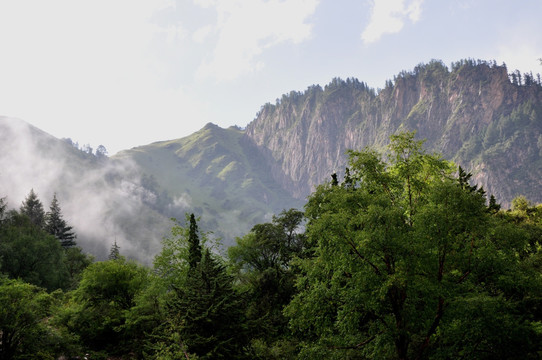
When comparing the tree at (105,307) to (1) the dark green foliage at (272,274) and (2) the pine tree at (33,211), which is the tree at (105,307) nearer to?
(1) the dark green foliage at (272,274)

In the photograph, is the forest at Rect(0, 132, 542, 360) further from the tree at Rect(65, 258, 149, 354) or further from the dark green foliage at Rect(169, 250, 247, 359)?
the tree at Rect(65, 258, 149, 354)

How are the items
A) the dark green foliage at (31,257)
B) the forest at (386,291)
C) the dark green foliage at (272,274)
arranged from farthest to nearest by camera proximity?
the dark green foliage at (31,257) → the dark green foliage at (272,274) → the forest at (386,291)

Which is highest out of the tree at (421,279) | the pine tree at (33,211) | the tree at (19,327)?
the pine tree at (33,211)

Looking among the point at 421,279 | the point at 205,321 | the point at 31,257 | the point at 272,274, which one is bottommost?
the point at 205,321

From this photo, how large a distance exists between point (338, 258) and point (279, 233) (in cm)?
2766

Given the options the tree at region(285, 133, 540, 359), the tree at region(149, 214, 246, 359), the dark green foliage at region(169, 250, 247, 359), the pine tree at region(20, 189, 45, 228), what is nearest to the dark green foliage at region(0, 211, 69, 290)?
the pine tree at region(20, 189, 45, 228)

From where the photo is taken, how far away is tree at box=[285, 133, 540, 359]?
571 inches

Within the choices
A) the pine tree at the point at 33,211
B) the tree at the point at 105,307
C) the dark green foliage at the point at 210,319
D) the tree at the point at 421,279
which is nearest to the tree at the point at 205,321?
the dark green foliage at the point at 210,319

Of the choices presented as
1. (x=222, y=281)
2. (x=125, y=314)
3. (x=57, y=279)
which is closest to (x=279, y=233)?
(x=125, y=314)

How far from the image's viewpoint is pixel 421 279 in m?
14.4

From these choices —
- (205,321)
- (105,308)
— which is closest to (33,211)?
(105,308)

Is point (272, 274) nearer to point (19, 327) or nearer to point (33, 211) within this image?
point (19, 327)

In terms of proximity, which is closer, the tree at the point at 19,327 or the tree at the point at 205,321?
the tree at the point at 205,321

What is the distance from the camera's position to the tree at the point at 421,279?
47.6ft
